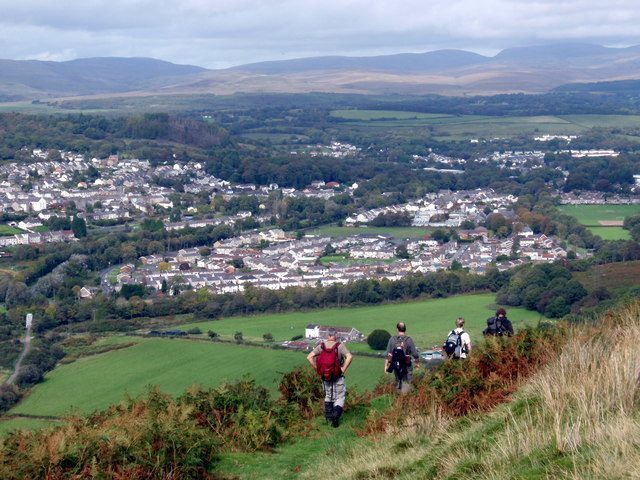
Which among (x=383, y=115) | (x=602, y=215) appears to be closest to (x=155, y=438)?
(x=602, y=215)

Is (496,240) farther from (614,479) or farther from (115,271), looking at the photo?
(614,479)

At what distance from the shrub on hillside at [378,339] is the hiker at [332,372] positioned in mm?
12298

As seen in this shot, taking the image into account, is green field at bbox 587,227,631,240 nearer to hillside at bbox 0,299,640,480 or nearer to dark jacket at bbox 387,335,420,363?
hillside at bbox 0,299,640,480

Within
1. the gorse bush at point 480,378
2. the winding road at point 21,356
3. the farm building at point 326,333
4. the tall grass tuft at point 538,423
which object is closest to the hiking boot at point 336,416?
the gorse bush at point 480,378

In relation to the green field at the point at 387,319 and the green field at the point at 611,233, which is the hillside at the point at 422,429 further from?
the green field at the point at 611,233

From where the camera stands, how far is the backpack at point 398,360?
9.58m

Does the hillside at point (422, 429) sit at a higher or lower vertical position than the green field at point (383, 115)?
higher

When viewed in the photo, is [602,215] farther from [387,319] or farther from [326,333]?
[326,333]

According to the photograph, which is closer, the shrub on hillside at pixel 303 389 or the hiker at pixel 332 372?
the hiker at pixel 332 372

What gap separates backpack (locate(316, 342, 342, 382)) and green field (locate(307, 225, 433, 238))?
3676cm

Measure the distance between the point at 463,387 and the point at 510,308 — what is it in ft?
61.8

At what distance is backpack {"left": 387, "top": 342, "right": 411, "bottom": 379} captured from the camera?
31.4 feet

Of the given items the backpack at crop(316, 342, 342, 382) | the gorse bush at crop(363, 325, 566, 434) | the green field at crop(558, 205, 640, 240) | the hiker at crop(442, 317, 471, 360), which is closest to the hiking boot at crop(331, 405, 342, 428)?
the backpack at crop(316, 342, 342, 382)

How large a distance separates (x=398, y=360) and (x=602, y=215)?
1655 inches
